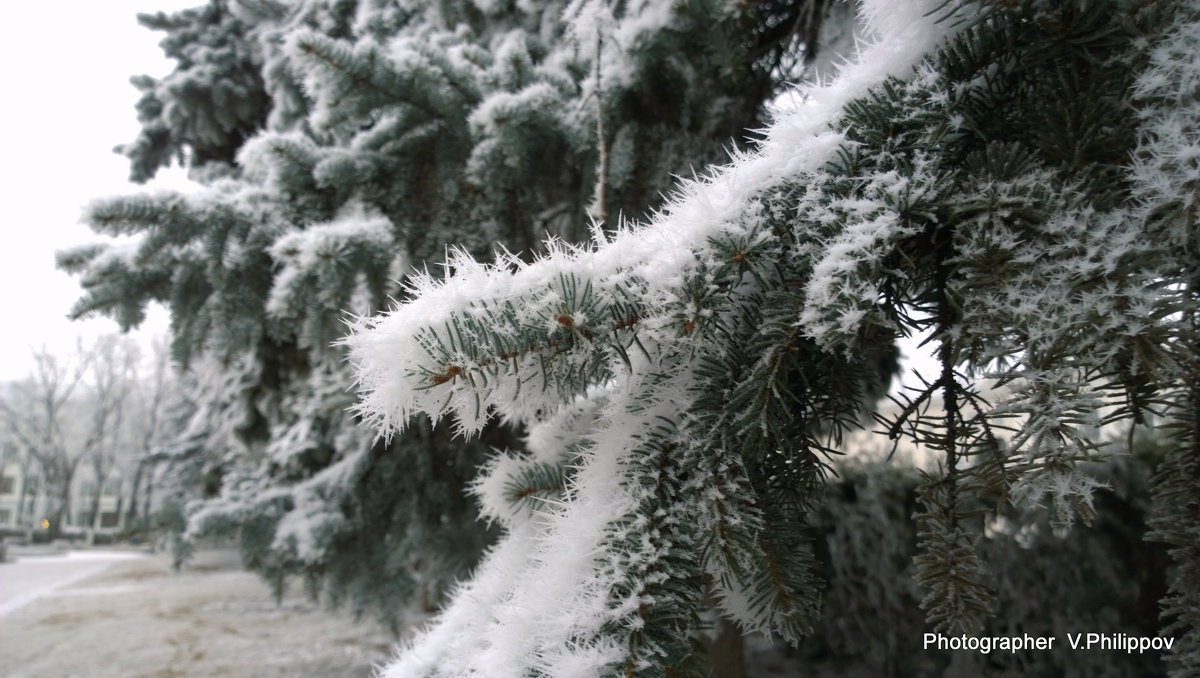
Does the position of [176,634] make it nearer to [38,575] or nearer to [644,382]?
[644,382]

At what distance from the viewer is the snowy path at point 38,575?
38.9 feet

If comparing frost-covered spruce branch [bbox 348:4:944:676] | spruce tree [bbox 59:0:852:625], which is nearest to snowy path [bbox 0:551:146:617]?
spruce tree [bbox 59:0:852:625]

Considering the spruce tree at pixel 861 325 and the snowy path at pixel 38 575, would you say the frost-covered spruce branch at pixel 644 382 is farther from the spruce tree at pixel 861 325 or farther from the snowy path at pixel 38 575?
the snowy path at pixel 38 575

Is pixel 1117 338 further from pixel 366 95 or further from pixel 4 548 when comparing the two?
pixel 4 548

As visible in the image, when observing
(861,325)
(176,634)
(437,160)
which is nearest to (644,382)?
(861,325)

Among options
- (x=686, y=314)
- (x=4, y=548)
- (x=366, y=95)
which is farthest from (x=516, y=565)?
(x=4, y=548)

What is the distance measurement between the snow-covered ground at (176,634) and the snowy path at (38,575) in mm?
91

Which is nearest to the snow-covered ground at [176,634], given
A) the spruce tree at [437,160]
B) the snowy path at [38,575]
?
the snowy path at [38,575]

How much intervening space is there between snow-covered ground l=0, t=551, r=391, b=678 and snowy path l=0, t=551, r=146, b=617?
91mm

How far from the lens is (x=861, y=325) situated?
64cm

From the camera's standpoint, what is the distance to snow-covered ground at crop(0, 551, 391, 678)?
6285 mm

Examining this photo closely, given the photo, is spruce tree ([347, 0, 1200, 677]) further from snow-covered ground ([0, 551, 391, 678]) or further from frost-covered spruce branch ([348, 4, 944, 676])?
snow-covered ground ([0, 551, 391, 678])

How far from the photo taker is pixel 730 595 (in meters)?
0.88

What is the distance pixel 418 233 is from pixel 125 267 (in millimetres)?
833
